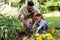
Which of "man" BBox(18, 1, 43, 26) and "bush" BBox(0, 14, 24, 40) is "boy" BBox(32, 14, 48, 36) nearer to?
"man" BBox(18, 1, 43, 26)

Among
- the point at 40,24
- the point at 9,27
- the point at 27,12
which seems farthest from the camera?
the point at 27,12

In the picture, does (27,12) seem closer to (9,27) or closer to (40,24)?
(40,24)

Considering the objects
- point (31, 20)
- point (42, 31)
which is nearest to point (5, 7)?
point (31, 20)

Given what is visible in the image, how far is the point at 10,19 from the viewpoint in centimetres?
721

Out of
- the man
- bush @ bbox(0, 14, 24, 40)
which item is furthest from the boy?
bush @ bbox(0, 14, 24, 40)

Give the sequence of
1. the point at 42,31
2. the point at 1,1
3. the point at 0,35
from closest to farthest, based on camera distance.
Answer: the point at 0,35
the point at 42,31
the point at 1,1

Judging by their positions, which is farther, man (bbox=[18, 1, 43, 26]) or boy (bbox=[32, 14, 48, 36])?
man (bbox=[18, 1, 43, 26])

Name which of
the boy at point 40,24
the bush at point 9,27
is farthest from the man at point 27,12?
the bush at point 9,27

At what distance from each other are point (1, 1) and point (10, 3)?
32 centimetres

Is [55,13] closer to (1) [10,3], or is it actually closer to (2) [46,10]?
(2) [46,10]

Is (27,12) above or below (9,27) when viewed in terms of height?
above

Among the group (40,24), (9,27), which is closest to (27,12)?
(40,24)

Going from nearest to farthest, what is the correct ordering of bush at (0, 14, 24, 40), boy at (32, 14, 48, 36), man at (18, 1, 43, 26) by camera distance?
bush at (0, 14, 24, 40) < boy at (32, 14, 48, 36) < man at (18, 1, 43, 26)

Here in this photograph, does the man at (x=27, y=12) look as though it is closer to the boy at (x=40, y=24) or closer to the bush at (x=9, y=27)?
the boy at (x=40, y=24)
